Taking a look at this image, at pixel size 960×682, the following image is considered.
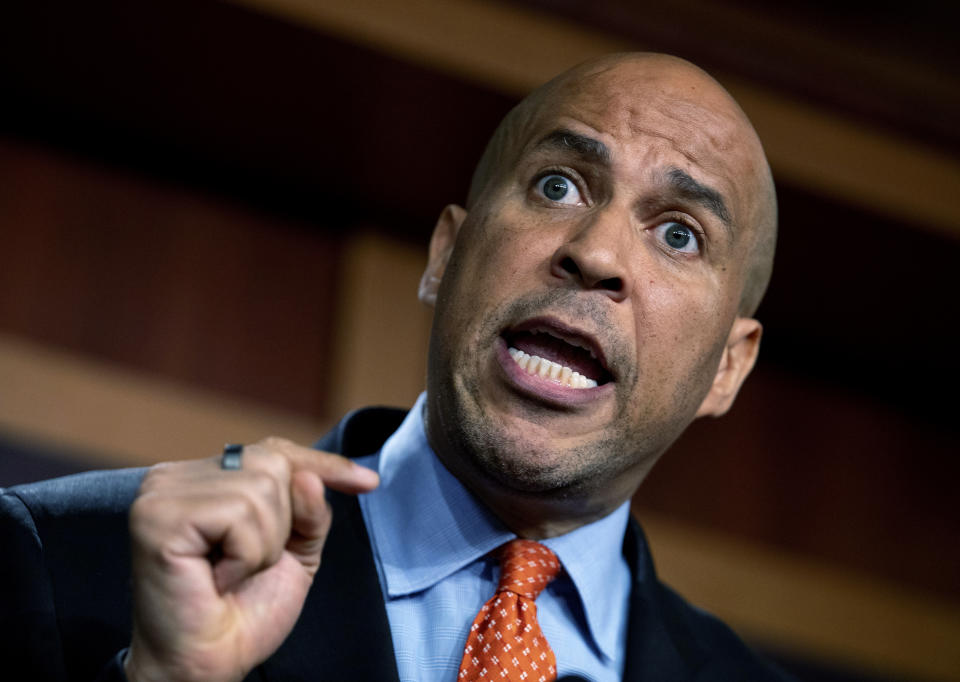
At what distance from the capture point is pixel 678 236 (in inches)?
55.8

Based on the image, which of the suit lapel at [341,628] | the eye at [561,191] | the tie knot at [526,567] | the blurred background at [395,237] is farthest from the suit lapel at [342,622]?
the blurred background at [395,237]

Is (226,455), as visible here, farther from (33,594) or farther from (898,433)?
(898,433)

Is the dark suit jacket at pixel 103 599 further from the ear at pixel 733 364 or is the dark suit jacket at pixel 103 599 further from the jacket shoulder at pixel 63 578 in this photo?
the ear at pixel 733 364

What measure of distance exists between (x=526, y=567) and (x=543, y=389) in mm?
188

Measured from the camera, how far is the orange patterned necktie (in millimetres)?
1231

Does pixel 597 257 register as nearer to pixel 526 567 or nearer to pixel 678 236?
pixel 678 236

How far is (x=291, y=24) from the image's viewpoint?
232 centimetres

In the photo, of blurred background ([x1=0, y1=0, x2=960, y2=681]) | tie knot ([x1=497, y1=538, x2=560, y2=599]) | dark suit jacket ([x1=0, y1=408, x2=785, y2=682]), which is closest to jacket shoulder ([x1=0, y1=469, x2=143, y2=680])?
dark suit jacket ([x1=0, y1=408, x2=785, y2=682])

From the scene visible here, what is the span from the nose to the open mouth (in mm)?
54

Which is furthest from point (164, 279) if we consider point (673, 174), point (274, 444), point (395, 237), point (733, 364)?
point (274, 444)

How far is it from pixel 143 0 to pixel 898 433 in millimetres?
1993

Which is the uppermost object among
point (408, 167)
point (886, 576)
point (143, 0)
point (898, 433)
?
point (143, 0)

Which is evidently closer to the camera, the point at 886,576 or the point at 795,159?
the point at 795,159

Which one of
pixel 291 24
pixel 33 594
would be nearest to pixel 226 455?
pixel 33 594
